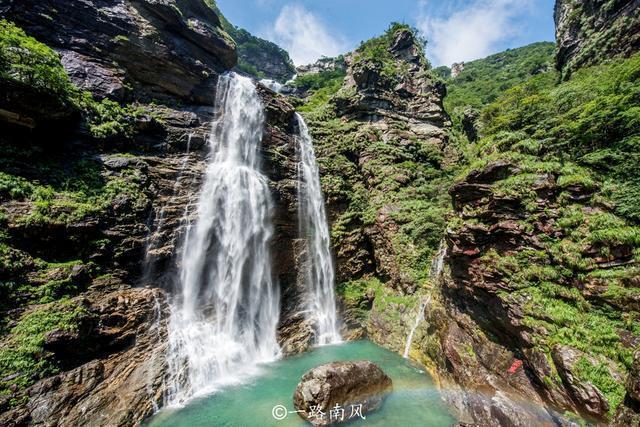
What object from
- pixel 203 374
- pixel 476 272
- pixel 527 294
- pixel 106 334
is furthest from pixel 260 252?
pixel 527 294

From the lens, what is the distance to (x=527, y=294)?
836cm

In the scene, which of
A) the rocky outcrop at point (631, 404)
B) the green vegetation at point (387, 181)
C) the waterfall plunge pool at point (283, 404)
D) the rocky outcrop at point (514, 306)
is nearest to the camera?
the rocky outcrop at point (631, 404)

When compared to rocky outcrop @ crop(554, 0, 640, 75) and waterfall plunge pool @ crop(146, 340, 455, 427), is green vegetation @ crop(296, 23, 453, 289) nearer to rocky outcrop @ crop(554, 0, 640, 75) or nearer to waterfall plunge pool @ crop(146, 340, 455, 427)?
waterfall plunge pool @ crop(146, 340, 455, 427)

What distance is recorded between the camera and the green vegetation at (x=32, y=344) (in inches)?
297

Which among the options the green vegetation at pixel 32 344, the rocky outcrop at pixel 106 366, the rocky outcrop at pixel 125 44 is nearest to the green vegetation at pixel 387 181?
the rocky outcrop at pixel 125 44

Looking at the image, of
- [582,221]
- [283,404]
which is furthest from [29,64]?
[582,221]

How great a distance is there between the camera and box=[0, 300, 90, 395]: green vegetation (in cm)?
753

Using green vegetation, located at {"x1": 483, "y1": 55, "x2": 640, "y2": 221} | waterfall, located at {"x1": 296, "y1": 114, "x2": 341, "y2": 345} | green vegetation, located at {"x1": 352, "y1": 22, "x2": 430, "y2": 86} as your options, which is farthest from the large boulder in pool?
green vegetation, located at {"x1": 352, "y1": 22, "x2": 430, "y2": 86}

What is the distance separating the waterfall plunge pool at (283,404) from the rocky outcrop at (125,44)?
1565 cm

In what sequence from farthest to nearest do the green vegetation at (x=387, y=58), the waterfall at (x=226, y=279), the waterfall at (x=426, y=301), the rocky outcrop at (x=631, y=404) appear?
1. the green vegetation at (x=387, y=58)
2. the waterfall at (x=426, y=301)
3. the waterfall at (x=226, y=279)
4. the rocky outcrop at (x=631, y=404)

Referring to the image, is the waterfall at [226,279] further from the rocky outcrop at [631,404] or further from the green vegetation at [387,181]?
the rocky outcrop at [631,404]

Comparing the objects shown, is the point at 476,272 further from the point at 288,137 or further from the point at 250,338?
the point at 288,137

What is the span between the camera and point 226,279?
14.7 meters

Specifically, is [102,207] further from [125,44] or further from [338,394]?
[338,394]
